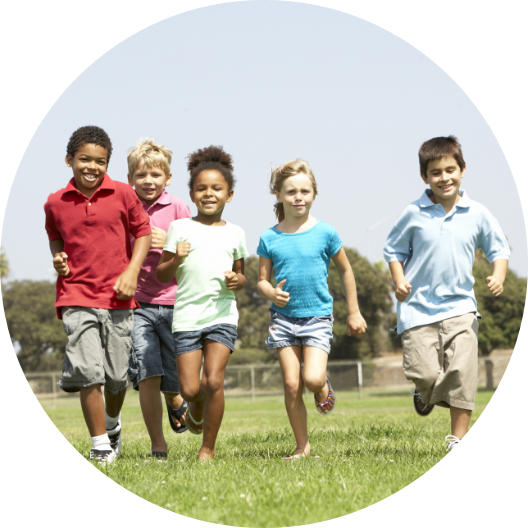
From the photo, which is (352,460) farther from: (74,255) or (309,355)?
(74,255)

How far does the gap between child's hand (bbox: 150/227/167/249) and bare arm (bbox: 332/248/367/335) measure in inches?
54.7

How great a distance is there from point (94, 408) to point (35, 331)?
45.3 meters

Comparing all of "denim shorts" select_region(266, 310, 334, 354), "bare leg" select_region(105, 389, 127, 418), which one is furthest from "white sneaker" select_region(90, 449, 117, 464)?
"denim shorts" select_region(266, 310, 334, 354)

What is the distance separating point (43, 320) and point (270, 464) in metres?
47.2

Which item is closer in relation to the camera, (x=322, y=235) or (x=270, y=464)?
(x=270, y=464)

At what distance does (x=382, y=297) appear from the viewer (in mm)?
42938

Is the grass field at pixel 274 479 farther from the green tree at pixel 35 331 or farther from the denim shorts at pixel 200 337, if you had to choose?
the green tree at pixel 35 331

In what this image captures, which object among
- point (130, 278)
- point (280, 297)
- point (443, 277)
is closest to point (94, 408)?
point (130, 278)

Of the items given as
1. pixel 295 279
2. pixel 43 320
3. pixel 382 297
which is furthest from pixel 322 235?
pixel 43 320

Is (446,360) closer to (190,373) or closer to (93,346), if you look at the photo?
(190,373)

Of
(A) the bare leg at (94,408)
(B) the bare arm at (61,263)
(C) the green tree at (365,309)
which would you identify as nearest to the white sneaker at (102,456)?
(A) the bare leg at (94,408)

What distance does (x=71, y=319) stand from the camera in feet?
15.3

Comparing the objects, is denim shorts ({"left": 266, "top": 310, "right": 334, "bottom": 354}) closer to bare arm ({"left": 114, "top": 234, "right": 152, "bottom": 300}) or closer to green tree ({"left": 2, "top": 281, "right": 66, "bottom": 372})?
bare arm ({"left": 114, "top": 234, "right": 152, "bottom": 300})

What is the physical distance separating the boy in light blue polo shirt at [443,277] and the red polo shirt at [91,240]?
6.82ft
